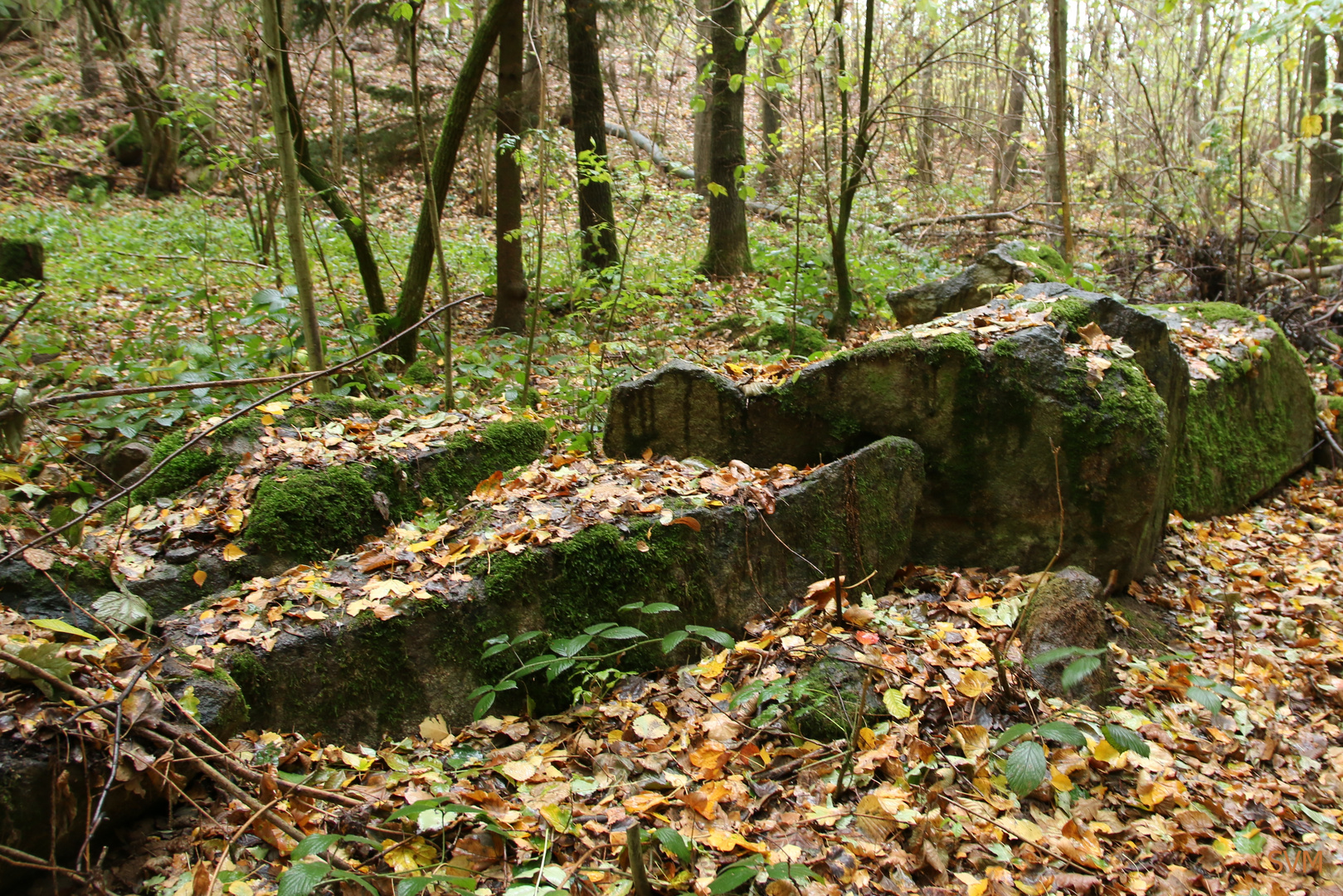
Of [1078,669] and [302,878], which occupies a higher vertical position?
[1078,669]

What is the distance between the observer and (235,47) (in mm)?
10391

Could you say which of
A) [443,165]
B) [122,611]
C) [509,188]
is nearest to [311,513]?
[122,611]

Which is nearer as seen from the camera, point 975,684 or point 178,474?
point 975,684

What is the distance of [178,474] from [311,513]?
3.33ft

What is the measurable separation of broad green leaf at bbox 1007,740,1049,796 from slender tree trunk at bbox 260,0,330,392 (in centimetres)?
522

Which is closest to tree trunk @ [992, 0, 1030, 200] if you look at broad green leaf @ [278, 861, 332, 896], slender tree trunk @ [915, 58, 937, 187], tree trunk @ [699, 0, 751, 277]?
slender tree trunk @ [915, 58, 937, 187]

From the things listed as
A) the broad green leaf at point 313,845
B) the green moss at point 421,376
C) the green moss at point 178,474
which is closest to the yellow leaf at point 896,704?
the broad green leaf at point 313,845

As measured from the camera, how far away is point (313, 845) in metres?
2.10

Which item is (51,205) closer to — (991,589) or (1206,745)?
(991,589)

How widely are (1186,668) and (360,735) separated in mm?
3632

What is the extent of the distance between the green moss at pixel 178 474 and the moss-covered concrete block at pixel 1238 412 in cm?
621

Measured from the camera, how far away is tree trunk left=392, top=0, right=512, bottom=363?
688 centimetres

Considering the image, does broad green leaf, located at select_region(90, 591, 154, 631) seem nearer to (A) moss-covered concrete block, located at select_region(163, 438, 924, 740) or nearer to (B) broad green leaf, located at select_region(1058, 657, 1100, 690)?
(A) moss-covered concrete block, located at select_region(163, 438, 924, 740)

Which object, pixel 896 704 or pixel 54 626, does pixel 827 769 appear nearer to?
pixel 896 704
